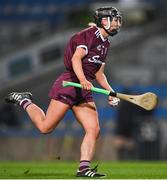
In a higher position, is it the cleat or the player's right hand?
the player's right hand

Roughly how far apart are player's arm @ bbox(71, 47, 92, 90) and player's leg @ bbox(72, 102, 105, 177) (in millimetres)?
486

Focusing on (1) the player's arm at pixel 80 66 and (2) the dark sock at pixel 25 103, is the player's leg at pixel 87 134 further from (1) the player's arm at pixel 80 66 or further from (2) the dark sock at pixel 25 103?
(2) the dark sock at pixel 25 103

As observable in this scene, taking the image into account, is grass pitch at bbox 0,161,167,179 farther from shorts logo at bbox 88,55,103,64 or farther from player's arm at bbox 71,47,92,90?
shorts logo at bbox 88,55,103,64

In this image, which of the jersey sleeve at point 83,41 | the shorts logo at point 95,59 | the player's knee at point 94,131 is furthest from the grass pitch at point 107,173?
the jersey sleeve at point 83,41

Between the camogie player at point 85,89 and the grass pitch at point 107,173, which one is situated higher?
the camogie player at point 85,89

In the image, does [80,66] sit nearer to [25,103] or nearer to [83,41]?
[83,41]

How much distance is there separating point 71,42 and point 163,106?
38.8 feet

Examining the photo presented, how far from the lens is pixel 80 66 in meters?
13.0

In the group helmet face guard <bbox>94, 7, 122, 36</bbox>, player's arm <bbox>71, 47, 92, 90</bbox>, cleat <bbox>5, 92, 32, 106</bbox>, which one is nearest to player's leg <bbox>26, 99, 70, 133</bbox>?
cleat <bbox>5, 92, 32, 106</bbox>

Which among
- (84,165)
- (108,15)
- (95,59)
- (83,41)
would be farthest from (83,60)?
(84,165)

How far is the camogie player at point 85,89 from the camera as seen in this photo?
43.2ft

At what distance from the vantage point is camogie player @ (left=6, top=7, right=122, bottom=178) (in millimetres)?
13156

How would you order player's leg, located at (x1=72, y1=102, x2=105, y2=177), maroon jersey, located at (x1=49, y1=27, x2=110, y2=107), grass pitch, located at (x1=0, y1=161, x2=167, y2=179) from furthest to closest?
maroon jersey, located at (x1=49, y1=27, x2=110, y2=107), grass pitch, located at (x1=0, y1=161, x2=167, y2=179), player's leg, located at (x1=72, y1=102, x2=105, y2=177)

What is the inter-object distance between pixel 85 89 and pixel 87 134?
62 cm
